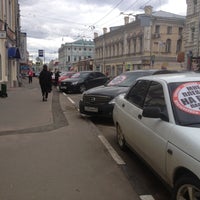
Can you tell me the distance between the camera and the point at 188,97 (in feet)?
12.4

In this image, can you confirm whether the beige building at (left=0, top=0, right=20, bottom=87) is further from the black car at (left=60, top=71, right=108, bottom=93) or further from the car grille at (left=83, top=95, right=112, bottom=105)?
the car grille at (left=83, top=95, right=112, bottom=105)

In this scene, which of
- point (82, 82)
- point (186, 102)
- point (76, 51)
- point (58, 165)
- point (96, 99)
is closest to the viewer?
point (186, 102)

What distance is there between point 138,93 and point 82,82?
1551 cm

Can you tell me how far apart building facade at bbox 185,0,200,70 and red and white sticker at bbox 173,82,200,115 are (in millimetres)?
31254

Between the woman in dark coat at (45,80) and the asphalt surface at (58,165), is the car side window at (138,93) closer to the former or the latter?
the asphalt surface at (58,165)

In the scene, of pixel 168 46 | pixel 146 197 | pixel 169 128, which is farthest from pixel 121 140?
pixel 168 46

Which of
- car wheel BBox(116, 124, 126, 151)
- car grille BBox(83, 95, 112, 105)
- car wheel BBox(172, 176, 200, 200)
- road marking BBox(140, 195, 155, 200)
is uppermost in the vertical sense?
car grille BBox(83, 95, 112, 105)

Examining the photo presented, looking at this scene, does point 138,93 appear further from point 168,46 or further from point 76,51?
point 76,51

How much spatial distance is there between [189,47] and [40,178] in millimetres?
34624

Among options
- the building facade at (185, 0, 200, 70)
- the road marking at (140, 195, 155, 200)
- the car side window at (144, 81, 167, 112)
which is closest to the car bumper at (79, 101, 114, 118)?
the car side window at (144, 81, 167, 112)

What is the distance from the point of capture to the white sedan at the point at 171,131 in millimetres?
3010

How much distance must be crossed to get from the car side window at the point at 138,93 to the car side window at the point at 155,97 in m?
0.23

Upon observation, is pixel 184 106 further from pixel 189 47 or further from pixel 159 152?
pixel 189 47

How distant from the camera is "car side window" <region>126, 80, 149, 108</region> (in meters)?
4.94
